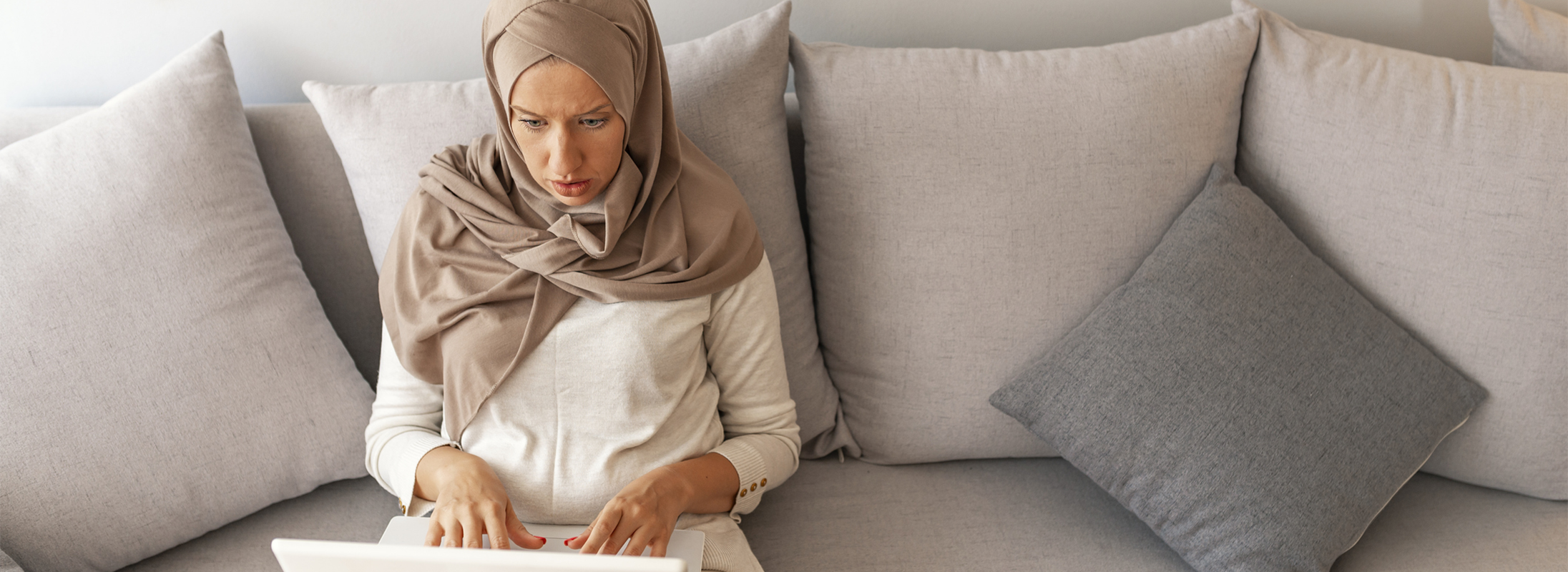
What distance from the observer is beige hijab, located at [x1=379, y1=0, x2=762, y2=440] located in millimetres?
1072

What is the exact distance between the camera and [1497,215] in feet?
4.15

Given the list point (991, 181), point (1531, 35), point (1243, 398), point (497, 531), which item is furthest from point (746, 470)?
point (1531, 35)

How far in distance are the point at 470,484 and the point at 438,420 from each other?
21cm

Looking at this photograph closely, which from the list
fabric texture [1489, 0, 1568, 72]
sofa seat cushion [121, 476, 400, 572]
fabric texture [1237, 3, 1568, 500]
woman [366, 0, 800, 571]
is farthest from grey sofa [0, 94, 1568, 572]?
fabric texture [1489, 0, 1568, 72]

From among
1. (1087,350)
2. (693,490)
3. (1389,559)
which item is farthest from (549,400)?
(1389,559)

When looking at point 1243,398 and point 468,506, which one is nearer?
point 468,506

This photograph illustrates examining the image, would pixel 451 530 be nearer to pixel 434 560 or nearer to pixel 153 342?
pixel 434 560

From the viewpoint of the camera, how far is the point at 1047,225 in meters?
1.34

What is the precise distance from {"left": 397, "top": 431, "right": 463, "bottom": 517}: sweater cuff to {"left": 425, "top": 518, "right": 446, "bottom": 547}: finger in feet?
0.42

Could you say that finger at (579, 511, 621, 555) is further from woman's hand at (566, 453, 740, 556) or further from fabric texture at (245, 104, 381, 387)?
fabric texture at (245, 104, 381, 387)

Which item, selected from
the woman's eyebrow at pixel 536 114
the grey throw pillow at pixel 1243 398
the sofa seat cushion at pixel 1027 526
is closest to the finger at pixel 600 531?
the sofa seat cushion at pixel 1027 526

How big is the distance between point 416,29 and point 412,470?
80cm

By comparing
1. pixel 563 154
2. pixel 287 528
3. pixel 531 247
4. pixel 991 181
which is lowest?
pixel 287 528

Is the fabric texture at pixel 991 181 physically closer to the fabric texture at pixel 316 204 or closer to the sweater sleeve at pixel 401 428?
the sweater sleeve at pixel 401 428
